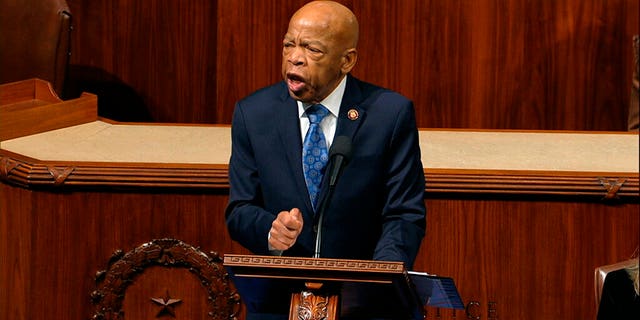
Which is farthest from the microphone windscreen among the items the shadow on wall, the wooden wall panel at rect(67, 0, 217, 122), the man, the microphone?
the shadow on wall

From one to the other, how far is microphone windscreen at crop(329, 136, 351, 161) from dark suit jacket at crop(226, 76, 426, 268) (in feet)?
0.45

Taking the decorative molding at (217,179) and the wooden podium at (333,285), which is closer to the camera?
the wooden podium at (333,285)

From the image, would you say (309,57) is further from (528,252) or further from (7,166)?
(7,166)

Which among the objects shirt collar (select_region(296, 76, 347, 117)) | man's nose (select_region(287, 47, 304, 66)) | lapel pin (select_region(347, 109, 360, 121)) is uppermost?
man's nose (select_region(287, 47, 304, 66))

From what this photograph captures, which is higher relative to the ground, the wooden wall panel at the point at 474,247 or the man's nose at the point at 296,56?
the man's nose at the point at 296,56

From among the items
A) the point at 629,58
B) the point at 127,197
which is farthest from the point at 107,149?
the point at 629,58

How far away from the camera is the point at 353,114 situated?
336 centimetres

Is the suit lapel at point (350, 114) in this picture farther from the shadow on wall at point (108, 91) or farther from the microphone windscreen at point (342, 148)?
the shadow on wall at point (108, 91)

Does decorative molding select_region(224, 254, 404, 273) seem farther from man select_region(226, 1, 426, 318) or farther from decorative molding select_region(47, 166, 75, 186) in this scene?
decorative molding select_region(47, 166, 75, 186)

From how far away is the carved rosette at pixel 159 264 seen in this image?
439 centimetres

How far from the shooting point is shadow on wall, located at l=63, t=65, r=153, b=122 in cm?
611

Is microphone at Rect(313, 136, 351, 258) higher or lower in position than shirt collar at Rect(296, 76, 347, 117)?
lower

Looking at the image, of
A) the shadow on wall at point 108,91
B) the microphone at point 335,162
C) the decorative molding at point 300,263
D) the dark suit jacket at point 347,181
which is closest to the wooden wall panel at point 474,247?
the dark suit jacket at point 347,181

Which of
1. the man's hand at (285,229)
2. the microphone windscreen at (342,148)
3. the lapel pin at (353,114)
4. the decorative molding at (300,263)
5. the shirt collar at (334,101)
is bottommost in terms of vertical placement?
the decorative molding at (300,263)
